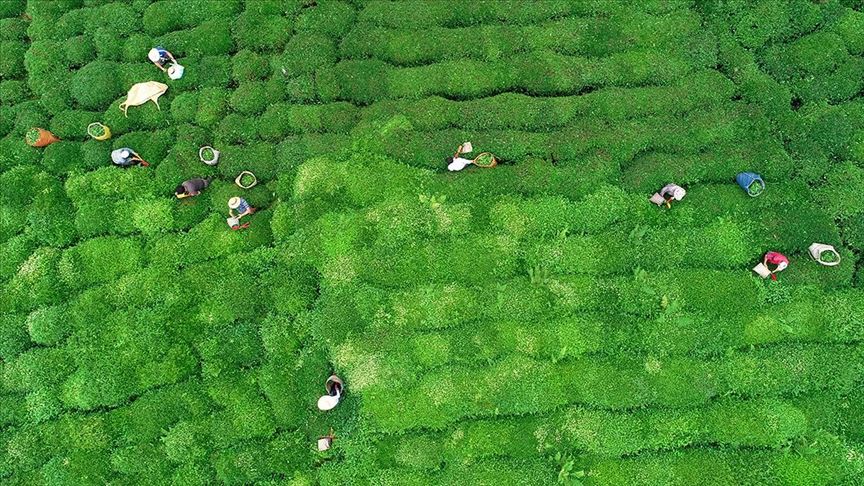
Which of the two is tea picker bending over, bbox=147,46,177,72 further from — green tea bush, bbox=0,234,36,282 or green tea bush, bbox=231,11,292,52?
green tea bush, bbox=0,234,36,282

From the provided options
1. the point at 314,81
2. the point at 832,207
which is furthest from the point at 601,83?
the point at 314,81

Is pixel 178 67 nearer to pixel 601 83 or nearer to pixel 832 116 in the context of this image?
pixel 601 83

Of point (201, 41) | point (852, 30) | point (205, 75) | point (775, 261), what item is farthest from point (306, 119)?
point (852, 30)

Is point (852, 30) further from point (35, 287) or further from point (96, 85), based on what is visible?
point (35, 287)

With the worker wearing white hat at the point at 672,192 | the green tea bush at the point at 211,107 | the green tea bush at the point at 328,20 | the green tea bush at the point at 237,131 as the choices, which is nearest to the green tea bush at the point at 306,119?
the green tea bush at the point at 237,131

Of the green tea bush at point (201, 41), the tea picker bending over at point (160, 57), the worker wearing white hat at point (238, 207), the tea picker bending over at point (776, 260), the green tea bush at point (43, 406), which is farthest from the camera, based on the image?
the green tea bush at point (201, 41)

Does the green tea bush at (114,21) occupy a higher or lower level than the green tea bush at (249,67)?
higher

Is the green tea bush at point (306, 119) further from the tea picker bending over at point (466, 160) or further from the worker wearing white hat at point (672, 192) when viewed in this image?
the worker wearing white hat at point (672, 192)

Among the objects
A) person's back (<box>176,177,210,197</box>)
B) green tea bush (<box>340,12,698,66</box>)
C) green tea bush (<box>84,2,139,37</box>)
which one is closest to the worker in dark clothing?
person's back (<box>176,177,210,197</box>)
